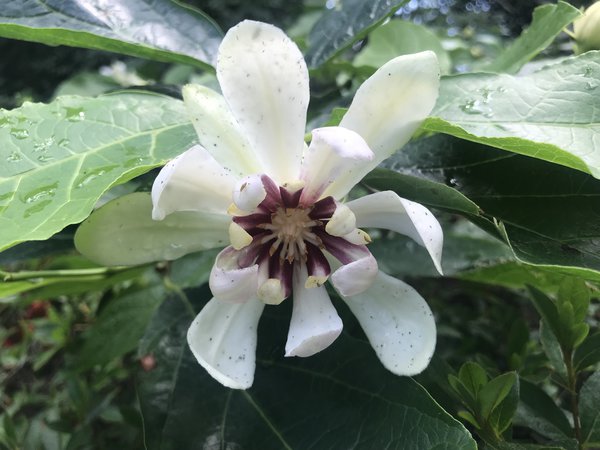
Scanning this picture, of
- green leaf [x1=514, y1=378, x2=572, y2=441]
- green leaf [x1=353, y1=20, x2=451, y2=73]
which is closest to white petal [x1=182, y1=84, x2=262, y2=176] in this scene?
green leaf [x1=514, y1=378, x2=572, y2=441]

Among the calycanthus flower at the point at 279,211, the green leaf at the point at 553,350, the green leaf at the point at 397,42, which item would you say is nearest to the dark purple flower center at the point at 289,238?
the calycanthus flower at the point at 279,211

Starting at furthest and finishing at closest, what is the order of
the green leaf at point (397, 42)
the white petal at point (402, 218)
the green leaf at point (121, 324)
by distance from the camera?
the green leaf at point (397, 42) < the green leaf at point (121, 324) < the white petal at point (402, 218)

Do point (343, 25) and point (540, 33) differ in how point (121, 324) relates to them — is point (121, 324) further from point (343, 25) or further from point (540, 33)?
point (540, 33)

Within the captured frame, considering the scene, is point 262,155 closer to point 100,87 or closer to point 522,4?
point 100,87

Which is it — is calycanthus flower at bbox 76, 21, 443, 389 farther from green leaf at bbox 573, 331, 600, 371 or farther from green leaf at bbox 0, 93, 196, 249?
green leaf at bbox 573, 331, 600, 371

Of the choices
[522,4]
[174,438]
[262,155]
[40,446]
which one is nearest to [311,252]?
[262,155]

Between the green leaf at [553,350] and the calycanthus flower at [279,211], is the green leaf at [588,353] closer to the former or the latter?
the green leaf at [553,350]

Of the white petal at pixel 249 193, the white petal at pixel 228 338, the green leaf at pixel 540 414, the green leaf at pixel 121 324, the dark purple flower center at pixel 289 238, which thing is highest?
the white petal at pixel 249 193
